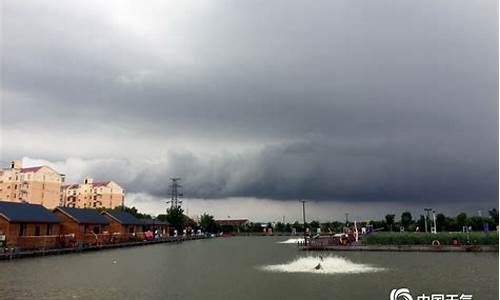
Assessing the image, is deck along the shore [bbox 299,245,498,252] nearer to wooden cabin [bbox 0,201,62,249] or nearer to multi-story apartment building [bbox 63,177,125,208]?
wooden cabin [bbox 0,201,62,249]

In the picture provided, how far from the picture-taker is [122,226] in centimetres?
9362

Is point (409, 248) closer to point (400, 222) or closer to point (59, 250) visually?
point (59, 250)

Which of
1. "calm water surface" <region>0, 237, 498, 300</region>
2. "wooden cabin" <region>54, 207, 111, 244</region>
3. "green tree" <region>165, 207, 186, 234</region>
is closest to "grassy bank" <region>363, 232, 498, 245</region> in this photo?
"calm water surface" <region>0, 237, 498, 300</region>

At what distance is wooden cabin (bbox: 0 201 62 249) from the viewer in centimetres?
5659

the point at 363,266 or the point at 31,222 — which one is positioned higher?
the point at 31,222

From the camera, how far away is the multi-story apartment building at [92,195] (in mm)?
169750

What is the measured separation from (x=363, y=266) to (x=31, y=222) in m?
44.2

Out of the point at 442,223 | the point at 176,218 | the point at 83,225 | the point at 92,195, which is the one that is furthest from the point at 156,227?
the point at 442,223

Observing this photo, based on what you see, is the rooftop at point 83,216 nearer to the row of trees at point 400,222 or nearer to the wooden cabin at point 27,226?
the wooden cabin at point 27,226

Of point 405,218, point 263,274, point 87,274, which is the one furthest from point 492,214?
point 87,274

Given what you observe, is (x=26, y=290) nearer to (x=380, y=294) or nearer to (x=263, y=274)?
(x=263, y=274)

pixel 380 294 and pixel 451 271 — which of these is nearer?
pixel 380 294

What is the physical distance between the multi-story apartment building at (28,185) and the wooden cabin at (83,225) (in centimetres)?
5907

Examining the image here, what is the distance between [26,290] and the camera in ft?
95.1
